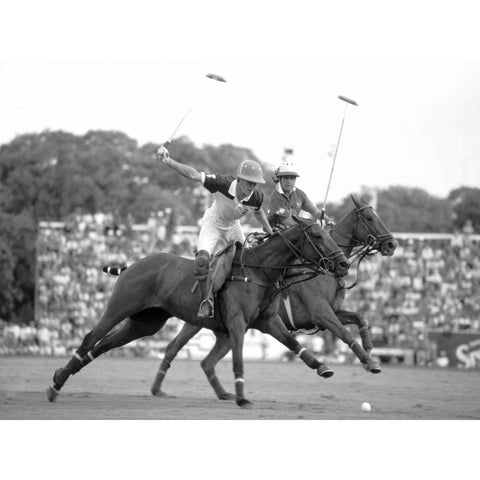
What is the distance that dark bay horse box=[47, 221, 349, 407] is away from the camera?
474 inches

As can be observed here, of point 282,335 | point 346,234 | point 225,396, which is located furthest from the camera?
point 346,234

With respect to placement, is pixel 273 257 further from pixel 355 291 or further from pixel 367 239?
pixel 355 291

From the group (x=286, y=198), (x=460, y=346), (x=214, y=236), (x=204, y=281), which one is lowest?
(x=460, y=346)

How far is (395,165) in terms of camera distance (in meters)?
18.2

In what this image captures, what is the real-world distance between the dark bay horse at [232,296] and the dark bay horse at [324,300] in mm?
1032

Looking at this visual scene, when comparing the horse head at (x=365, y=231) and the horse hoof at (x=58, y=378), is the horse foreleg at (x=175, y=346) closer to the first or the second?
the horse hoof at (x=58, y=378)

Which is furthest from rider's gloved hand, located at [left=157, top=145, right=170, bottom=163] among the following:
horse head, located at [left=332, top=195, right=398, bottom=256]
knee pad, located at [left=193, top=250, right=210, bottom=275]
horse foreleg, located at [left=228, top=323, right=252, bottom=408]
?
horse head, located at [left=332, top=195, right=398, bottom=256]

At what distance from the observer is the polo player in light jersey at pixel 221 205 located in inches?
475

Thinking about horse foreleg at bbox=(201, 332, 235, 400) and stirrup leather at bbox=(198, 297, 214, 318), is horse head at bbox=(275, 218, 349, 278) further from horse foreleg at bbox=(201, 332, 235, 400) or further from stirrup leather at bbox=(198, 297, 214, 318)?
horse foreleg at bbox=(201, 332, 235, 400)

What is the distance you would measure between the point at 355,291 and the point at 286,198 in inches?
652

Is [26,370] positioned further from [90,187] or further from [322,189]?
[90,187]

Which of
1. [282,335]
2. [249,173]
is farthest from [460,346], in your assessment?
[249,173]

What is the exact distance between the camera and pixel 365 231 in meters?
14.2
